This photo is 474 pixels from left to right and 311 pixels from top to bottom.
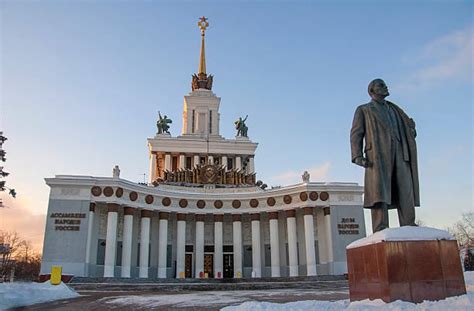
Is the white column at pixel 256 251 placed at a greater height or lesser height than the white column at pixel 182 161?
lesser

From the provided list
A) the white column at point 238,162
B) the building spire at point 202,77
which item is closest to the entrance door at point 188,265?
the white column at point 238,162

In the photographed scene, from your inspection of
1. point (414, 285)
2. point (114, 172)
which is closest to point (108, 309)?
point (414, 285)

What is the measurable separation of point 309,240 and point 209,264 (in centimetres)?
913

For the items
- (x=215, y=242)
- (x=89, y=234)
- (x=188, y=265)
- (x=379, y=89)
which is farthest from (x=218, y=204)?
(x=379, y=89)

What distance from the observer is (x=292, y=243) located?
33875 millimetres

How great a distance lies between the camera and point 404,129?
325 inches

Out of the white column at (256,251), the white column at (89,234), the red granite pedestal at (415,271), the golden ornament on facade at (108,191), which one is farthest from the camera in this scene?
the white column at (256,251)

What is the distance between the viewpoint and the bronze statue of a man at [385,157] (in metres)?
7.79

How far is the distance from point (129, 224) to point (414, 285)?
28246mm

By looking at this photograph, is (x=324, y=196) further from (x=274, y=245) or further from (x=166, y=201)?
(x=166, y=201)

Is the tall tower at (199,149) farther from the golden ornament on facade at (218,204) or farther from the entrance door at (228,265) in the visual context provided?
the entrance door at (228,265)

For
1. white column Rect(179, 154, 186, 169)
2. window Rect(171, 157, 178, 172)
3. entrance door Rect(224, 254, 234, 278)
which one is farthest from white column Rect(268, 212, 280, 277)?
window Rect(171, 157, 178, 172)

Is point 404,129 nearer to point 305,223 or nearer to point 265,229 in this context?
point 305,223

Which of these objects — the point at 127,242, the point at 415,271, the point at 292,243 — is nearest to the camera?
the point at 415,271
